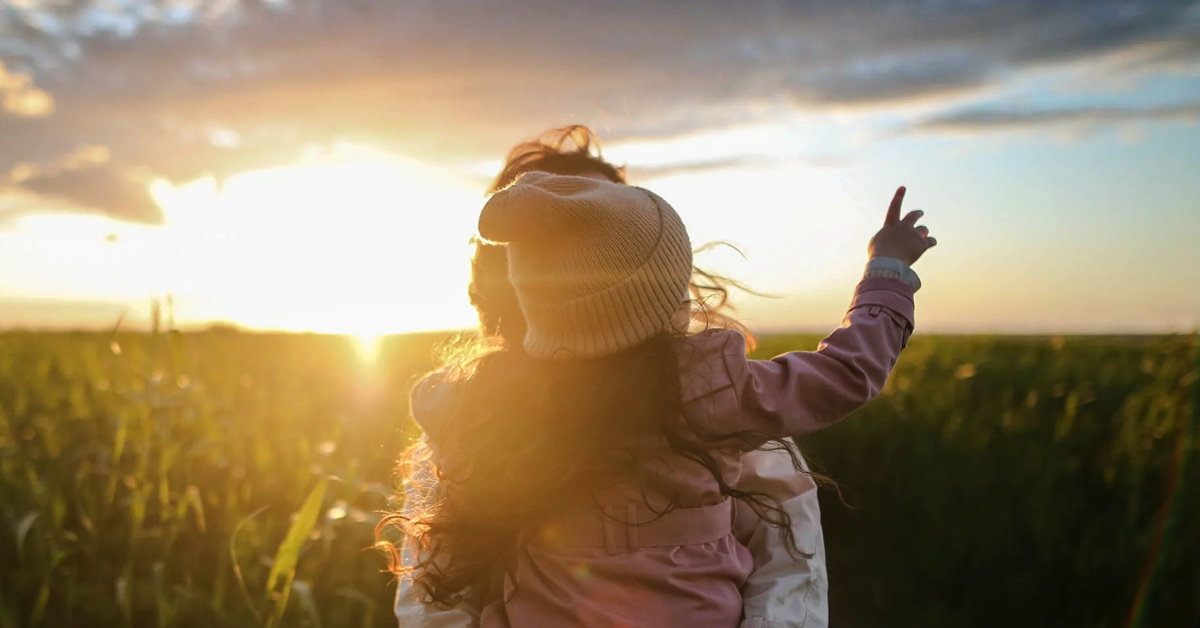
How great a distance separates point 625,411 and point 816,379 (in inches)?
16.7

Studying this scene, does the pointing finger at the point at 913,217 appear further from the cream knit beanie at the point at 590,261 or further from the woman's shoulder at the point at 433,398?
the woman's shoulder at the point at 433,398

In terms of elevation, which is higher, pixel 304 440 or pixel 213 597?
pixel 304 440

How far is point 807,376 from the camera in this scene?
1.73m

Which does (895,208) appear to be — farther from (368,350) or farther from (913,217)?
(368,350)

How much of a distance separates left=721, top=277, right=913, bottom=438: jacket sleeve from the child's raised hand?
0.18 m

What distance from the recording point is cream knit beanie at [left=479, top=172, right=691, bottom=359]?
1.72 m

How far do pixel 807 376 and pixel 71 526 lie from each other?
3.34 m

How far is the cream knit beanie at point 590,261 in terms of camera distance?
67.9 inches

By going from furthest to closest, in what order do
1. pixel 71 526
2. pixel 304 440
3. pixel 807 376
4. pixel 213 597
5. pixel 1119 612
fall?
pixel 304 440 → pixel 71 526 → pixel 1119 612 → pixel 213 597 → pixel 807 376

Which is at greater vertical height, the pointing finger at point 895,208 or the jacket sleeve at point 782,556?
the pointing finger at point 895,208

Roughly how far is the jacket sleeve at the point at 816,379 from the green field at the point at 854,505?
1156mm

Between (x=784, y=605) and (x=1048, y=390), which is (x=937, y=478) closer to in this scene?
(x=1048, y=390)

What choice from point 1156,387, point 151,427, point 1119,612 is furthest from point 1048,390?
point 151,427

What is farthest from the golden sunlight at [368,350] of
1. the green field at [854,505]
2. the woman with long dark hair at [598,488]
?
the woman with long dark hair at [598,488]
